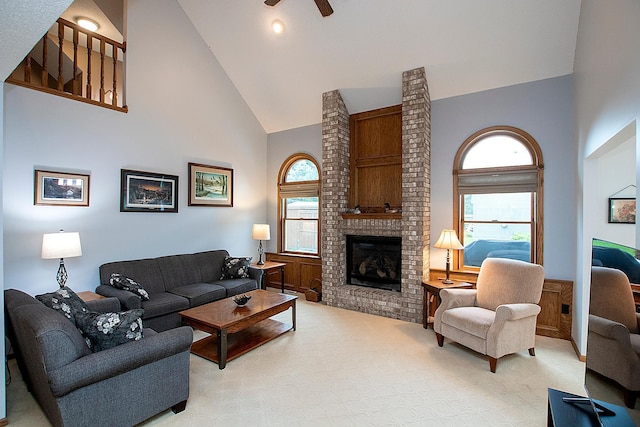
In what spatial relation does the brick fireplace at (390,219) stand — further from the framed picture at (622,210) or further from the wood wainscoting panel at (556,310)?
the framed picture at (622,210)

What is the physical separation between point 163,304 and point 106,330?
5.45 feet

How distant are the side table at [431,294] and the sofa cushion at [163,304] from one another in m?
3.09

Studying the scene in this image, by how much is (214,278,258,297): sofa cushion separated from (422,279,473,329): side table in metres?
2.54

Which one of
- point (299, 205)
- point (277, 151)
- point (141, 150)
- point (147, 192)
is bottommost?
point (299, 205)

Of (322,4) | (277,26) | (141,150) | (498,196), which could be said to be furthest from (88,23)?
(498,196)

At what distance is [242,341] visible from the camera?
3.59m

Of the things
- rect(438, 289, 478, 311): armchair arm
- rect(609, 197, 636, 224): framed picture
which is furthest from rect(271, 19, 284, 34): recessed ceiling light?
rect(609, 197, 636, 224): framed picture

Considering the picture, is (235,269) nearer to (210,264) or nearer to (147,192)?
(210,264)

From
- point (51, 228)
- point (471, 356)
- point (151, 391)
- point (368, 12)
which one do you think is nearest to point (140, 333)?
point (151, 391)

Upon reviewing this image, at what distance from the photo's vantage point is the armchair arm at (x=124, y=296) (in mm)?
3470

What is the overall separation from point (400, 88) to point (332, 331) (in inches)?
144

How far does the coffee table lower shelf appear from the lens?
3.30 metres

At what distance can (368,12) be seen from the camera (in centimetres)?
→ 399

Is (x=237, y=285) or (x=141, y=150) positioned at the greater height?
(x=141, y=150)
